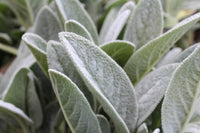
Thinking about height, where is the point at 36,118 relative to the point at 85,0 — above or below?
below

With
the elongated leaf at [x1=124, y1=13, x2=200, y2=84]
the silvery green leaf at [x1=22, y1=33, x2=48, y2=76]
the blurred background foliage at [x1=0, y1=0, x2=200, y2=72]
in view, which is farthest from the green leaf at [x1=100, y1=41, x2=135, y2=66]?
the blurred background foliage at [x1=0, y1=0, x2=200, y2=72]

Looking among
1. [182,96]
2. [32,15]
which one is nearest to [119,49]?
[182,96]

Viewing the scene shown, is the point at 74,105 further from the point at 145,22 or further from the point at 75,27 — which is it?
the point at 145,22

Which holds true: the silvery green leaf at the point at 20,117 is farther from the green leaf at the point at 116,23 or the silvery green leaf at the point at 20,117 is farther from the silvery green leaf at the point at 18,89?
the green leaf at the point at 116,23

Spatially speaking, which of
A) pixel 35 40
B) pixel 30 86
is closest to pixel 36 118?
pixel 30 86

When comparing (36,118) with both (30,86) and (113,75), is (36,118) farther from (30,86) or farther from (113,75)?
(113,75)

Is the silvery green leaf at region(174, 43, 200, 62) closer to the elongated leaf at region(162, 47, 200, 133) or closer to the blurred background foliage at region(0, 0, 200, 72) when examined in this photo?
the elongated leaf at region(162, 47, 200, 133)
